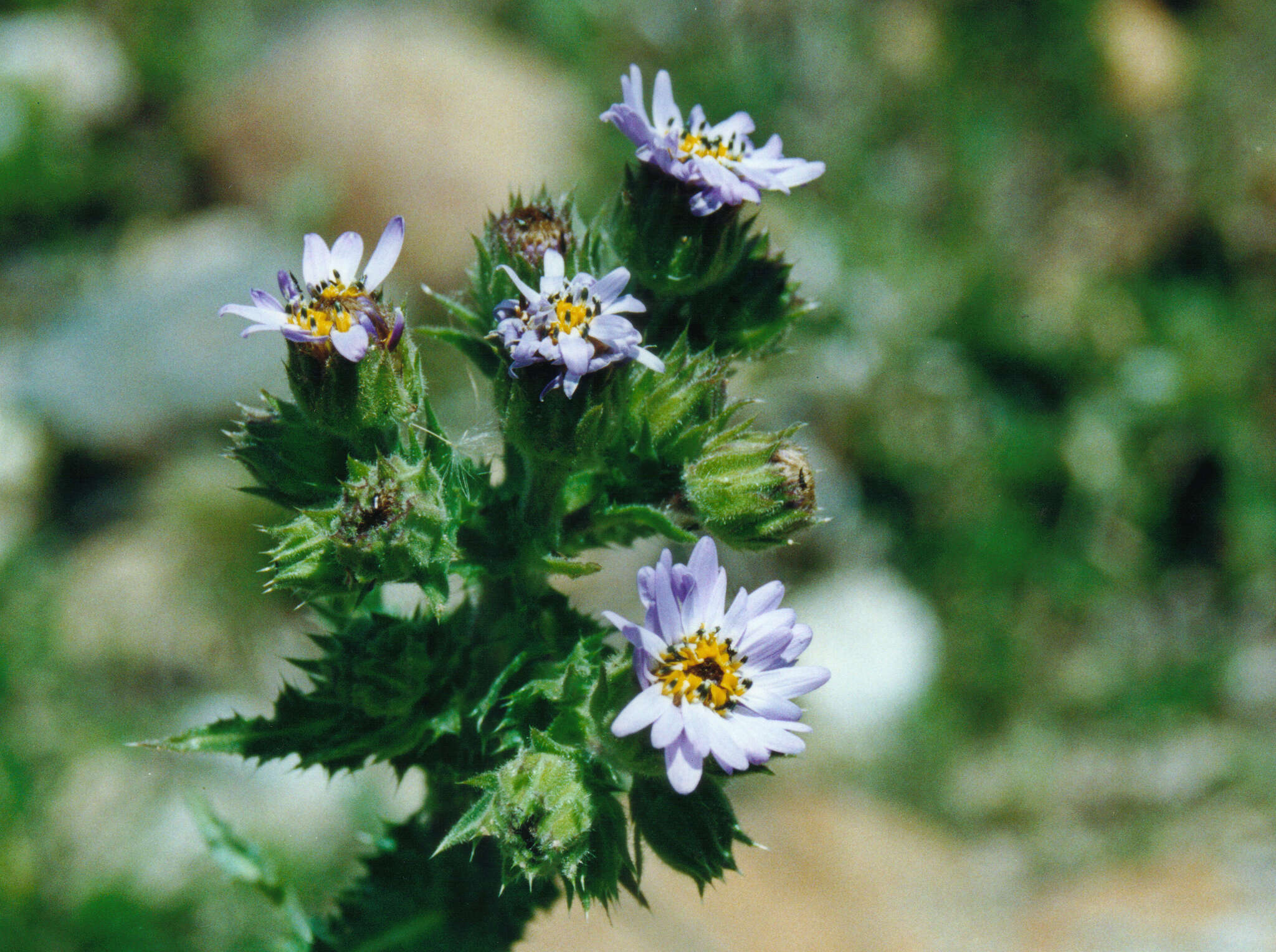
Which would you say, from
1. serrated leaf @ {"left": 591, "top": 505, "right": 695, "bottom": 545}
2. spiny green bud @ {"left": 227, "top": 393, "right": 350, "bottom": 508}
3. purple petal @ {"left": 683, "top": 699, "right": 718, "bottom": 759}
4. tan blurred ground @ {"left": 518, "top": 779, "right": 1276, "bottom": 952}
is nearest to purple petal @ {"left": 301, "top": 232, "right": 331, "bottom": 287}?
spiny green bud @ {"left": 227, "top": 393, "right": 350, "bottom": 508}

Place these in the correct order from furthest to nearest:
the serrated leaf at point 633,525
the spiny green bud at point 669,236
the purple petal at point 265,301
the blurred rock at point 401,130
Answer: the blurred rock at point 401,130 → the spiny green bud at point 669,236 → the serrated leaf at point 633,525 → the purple petal at point 265,301

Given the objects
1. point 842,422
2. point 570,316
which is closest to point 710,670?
point 570,316

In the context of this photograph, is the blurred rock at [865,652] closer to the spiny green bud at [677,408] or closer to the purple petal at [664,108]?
the spiny green bud at [677,408]

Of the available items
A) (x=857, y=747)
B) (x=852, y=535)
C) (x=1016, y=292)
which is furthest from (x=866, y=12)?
(x=857, y=747)

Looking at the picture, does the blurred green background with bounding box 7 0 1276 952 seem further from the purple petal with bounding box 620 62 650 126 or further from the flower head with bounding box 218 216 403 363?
the purple petal with bounding box 620 62 650 126

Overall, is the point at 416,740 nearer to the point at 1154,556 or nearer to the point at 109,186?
the point at 1154,556

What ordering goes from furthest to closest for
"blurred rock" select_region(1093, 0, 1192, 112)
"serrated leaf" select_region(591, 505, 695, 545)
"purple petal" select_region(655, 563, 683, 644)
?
"blurred rock" select_region(1093, 0, 1192, 112) < "serrated leaf" select_region(591, 505, 695, 545) < "purple petal" select_region(655, 563, 683, 644)

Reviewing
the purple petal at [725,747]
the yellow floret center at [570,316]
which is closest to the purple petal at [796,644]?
the purple petal at [725,747]
